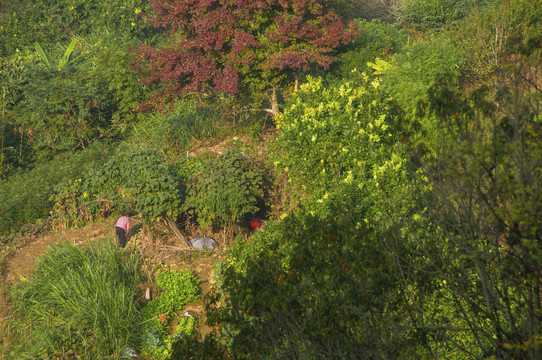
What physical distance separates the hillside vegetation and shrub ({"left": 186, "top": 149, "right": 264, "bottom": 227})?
0.15 ft

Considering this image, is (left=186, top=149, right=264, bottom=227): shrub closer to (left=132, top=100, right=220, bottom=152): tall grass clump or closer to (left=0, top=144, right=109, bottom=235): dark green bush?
(left=0, top=144, right=109, bottom=235): dark green bush

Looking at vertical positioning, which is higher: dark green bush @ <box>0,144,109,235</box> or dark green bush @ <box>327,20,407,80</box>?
dark green bush @ <box>327,20,407,80</box>

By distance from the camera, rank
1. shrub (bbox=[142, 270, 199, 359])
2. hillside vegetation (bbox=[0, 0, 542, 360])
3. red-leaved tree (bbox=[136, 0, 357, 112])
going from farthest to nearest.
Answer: red-leaved tree (bbox=[136, 0, 357, 112]) < shrub (bbox=[142, 270, 199, 359]) < hillside vegetation (bbox=[0, 0, 542, 360])

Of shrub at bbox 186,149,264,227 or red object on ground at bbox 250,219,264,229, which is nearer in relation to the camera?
shrub at bbox 186,149,264,227

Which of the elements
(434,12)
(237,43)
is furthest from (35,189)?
(434,12)

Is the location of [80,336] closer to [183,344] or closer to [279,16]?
[183,344]

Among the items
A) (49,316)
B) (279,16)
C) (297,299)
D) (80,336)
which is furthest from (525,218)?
(279,16)

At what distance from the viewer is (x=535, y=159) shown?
8.71 feet

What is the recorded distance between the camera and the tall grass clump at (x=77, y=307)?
668 centimetres

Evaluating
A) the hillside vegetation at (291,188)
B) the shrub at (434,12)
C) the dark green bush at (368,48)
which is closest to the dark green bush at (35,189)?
the hillside vegetation at (291,188)

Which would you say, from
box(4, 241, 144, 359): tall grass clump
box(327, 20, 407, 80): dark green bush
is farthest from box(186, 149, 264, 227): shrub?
box(327, 20, 407, 80): dark green bush

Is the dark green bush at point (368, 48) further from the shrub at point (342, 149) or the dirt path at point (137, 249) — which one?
the dirt path at point (137, 249)

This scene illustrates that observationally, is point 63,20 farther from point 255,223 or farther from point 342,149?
point 342,149

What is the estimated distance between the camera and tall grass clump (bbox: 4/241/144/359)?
668cm
